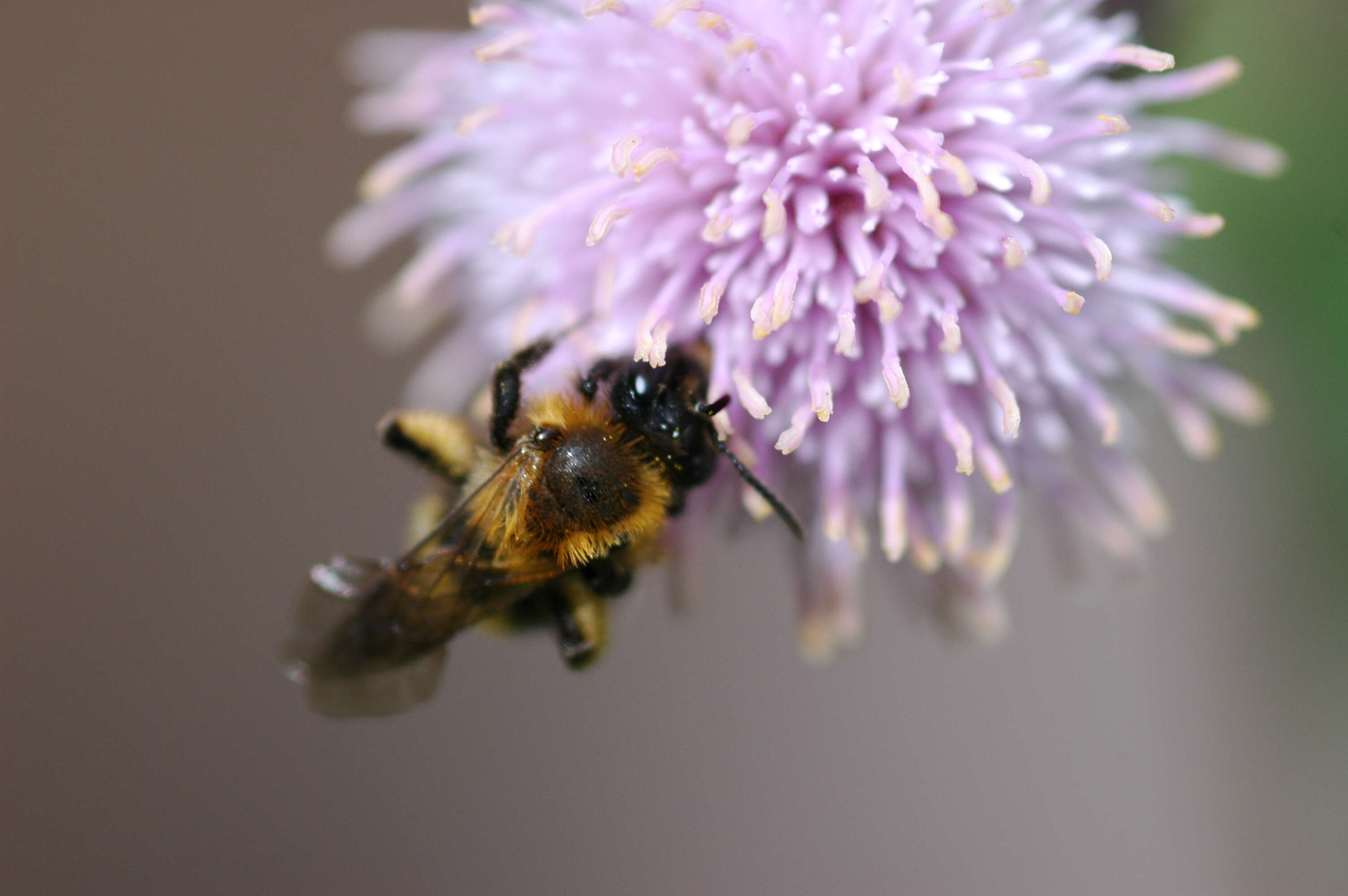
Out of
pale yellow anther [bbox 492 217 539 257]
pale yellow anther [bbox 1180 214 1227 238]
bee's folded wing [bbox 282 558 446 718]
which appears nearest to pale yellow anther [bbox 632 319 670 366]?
pale yellow anther [bbox 492 217 539 257]

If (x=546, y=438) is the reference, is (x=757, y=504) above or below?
below

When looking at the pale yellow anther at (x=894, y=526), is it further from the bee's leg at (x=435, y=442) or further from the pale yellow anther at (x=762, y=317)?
the bee's leg at (x=435, y=442)

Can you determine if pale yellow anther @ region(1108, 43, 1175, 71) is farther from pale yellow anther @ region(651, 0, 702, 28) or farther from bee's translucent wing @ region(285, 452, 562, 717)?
bee's translucent wing @ region(285, 452, 562, 717)

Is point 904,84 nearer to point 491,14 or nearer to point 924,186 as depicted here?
point 924,186

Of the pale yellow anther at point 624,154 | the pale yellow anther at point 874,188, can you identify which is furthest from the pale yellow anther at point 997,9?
the pale yellow anther at point 624,154

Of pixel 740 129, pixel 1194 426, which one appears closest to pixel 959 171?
pixel 740 129
